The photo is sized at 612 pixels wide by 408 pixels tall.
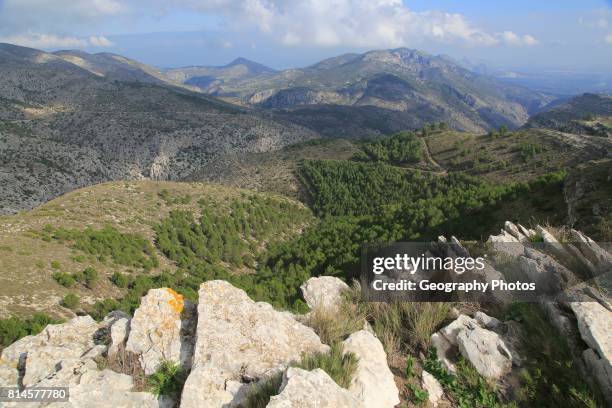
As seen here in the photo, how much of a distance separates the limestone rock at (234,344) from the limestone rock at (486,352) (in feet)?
8.47

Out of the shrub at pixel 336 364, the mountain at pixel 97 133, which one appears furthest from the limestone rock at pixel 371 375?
the mountain at pixel 97 133

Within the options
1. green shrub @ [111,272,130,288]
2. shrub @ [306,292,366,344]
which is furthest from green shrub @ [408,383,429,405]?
green shrub @ [111,272,130,288]

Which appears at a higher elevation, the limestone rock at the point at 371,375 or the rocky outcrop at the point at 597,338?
the rocky outcrop at the point at 597,338

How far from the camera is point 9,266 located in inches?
955

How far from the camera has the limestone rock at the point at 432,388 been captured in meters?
6.02

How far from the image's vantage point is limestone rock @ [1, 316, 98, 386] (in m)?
7.11

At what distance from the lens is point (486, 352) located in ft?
20.9

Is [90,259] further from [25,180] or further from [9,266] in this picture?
[25,180]

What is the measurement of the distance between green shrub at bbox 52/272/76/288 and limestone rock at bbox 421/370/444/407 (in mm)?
26859

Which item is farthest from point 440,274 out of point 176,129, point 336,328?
point 176,129

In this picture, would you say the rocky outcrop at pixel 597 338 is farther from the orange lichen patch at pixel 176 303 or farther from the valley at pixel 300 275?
the orange lichen patch at pixel 176 303

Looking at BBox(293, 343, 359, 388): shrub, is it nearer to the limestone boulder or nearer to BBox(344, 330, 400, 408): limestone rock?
BBox(344, 330, 400, 408): limestone rock
